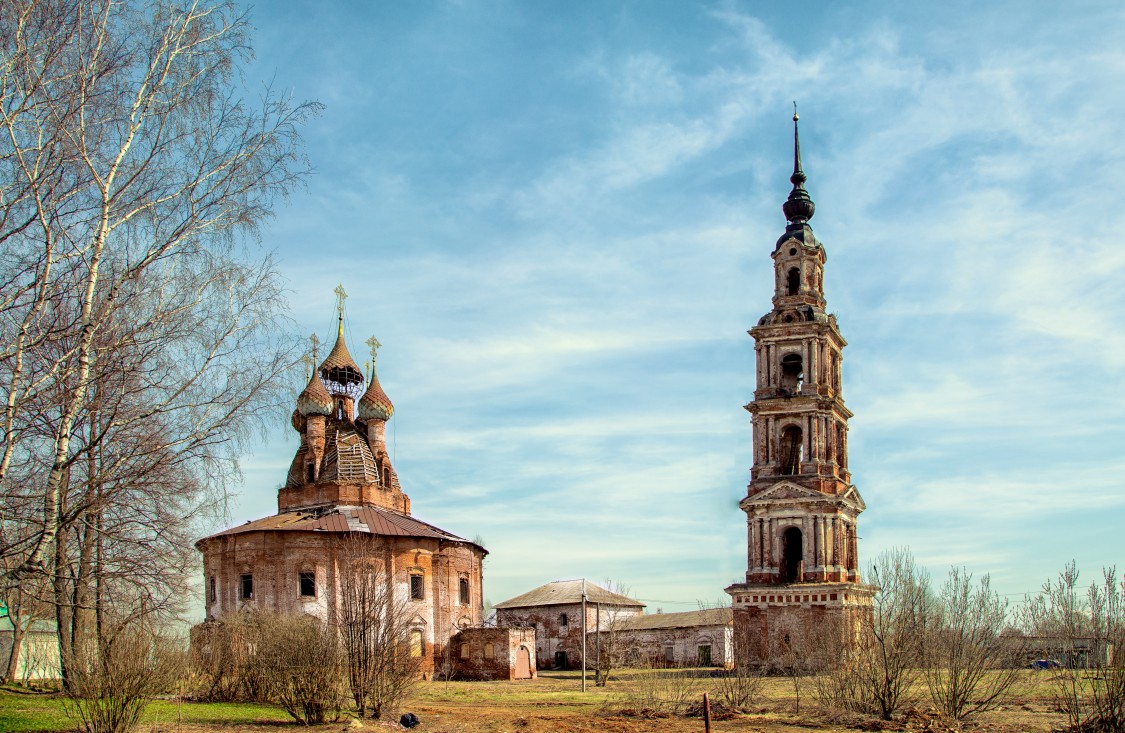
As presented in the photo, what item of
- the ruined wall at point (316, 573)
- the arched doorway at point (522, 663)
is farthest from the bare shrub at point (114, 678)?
the arched doorway at point (522, 663)

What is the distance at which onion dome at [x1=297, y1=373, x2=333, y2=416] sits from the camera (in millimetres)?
47188

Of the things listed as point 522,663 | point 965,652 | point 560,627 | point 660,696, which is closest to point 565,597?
point 560,627

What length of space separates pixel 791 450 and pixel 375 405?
18733mm

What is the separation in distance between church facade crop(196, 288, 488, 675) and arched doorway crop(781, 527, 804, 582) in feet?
45.0

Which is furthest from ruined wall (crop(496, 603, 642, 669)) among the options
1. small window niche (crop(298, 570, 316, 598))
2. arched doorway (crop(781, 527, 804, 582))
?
small window niche (crop(298, 570, 316, 598))

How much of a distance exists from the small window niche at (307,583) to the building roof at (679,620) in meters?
16.1

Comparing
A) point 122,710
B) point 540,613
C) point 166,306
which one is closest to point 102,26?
point 166,306

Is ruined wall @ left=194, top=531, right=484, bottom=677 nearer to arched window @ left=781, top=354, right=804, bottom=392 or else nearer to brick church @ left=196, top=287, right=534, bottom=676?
brick church @ left=196, top=287, right=534, bottom=676

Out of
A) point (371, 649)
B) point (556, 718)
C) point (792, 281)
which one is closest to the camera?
point (371, 649)

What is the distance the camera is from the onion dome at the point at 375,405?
48594 millimetres

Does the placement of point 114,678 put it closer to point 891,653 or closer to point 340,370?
point 891,653

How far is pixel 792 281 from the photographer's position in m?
43.3

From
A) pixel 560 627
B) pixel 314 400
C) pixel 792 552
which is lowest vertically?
pixel 560 627

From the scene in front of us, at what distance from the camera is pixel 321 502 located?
45.8 meters
